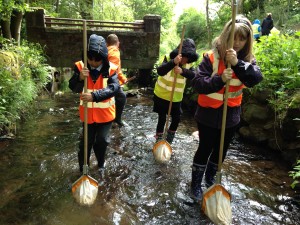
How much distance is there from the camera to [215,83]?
284cm

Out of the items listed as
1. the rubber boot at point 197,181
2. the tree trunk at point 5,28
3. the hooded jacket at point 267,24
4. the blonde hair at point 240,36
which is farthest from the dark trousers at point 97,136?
the hooded jacket at point 267,24

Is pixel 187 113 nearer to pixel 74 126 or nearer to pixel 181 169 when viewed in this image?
pixel 74 126

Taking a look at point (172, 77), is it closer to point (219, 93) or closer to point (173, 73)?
point (173, 73)

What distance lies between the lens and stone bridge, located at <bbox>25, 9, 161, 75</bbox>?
36.8ft

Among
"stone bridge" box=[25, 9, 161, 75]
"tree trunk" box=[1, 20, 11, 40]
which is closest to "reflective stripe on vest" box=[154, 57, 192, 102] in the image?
"tree trunk" box=[1, 20, 11, 40]

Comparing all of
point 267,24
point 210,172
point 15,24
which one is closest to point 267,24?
point 267,24

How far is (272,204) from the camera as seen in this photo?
3617mm

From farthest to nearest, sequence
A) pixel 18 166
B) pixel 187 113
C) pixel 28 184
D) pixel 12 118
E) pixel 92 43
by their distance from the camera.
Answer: pixel 187 113 → pixel 12 118 → pixel 18 166 → pixel 28 184 → pixel 92 43

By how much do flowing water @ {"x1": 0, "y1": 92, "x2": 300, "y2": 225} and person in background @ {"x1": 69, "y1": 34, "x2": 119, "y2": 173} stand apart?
762mm

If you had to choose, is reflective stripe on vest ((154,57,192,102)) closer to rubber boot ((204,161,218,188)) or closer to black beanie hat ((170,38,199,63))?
black beanie hat ((170,38,199,63))

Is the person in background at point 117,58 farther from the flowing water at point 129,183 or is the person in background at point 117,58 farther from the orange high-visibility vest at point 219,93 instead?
the orange high-visibility vest at point 219,93

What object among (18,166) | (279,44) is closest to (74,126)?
(18,166)

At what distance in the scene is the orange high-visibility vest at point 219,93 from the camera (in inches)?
118

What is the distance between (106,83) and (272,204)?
2709 mm
